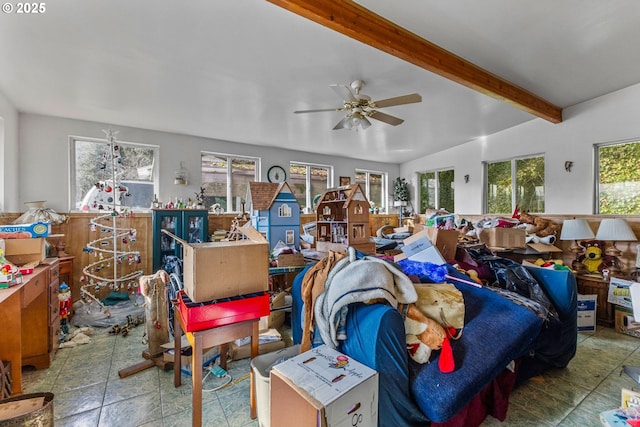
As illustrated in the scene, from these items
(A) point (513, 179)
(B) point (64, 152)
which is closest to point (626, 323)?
(A) point (513, 179)

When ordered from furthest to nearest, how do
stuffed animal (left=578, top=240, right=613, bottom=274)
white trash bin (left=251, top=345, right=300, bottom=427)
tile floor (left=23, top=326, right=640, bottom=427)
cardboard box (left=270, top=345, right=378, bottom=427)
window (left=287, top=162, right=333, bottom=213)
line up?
window (left=287, top=162, right=333, bottom=213) < stuffed animal (left=578, top=240, right=613, bottom=274) < tile floor (left=23, top=326, right=640, bottom=427) < white trash bin (left=251, top=345, right=300, bottom=427) < cardboard box (left=270, top=345, right=378, bottom=427)

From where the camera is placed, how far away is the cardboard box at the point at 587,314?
307cm

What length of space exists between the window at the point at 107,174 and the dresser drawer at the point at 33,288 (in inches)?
57.1

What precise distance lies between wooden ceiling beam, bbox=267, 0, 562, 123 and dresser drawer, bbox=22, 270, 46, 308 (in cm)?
246

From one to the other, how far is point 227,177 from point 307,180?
69.9 inches

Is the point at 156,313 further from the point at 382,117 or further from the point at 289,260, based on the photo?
the point at 382,117

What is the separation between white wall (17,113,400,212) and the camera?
368 centimetres

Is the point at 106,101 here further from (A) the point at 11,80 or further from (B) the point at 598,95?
(B) the point at 598,95

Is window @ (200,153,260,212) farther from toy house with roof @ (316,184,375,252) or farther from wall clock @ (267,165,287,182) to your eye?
toy house with roof @ (316,184,375,252)

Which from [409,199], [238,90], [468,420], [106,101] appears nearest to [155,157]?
[106,101]

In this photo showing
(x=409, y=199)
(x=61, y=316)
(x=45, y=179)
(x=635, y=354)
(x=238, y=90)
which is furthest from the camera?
(x=409, y=199)

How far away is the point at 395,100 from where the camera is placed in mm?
2756

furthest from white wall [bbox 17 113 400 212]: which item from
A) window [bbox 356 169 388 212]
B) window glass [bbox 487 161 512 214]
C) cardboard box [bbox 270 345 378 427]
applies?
window glass [bbox 487 161 512 214]

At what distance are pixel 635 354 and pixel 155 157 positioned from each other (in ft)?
20.0
